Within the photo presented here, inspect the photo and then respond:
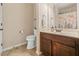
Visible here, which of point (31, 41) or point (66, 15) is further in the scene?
point (31, 41)

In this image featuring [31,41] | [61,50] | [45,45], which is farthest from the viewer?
[45,45]

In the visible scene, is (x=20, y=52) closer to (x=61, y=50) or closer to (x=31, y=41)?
(x=31, y=41)

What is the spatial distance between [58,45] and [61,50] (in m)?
0.09

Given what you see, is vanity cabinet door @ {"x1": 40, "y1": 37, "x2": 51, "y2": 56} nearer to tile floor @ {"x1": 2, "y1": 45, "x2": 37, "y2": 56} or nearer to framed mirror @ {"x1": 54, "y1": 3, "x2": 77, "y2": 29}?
tile floor @ {"x1": 2, "y1": 45, "x2": 37, "y2": 56}

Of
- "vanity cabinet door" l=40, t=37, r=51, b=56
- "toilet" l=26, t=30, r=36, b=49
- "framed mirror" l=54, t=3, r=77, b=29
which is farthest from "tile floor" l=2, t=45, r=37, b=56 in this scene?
"framed mirror" l=54, t=3, r=77, b=29

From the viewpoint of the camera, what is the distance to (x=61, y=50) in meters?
1.55

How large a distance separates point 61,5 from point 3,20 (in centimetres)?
91

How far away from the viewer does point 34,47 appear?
5.44ft

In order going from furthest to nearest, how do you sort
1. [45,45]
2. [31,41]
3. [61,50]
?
[45,45]
[31,41]
[61,50]

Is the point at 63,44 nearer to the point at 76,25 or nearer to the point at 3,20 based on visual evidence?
the point at 76,25

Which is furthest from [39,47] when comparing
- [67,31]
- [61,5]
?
[61,5]

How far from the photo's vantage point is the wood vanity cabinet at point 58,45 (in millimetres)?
1398

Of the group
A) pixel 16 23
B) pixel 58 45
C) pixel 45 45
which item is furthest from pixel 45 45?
pixel 16 23

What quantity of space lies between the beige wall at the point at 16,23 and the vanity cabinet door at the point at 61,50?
0.45 m
